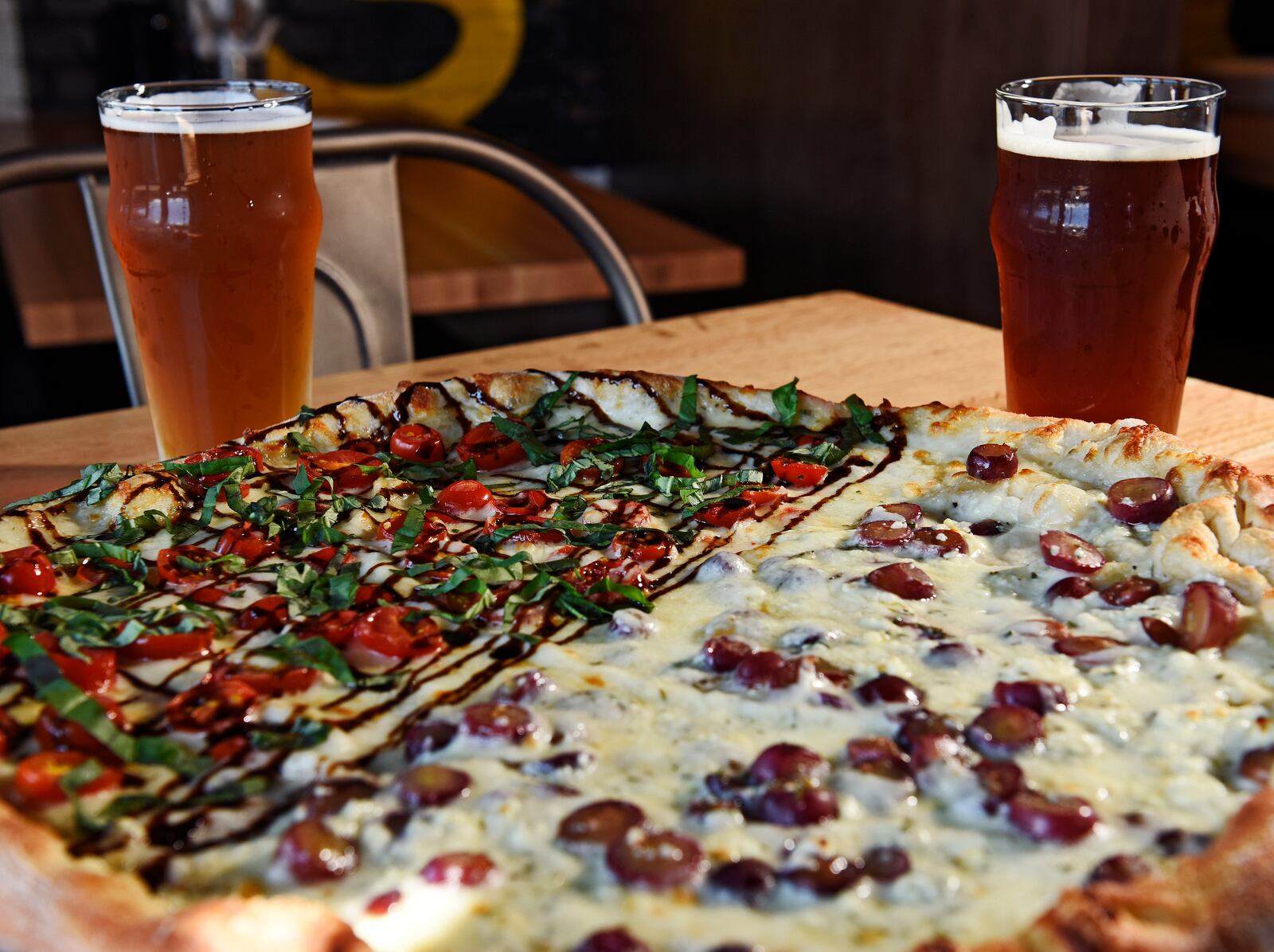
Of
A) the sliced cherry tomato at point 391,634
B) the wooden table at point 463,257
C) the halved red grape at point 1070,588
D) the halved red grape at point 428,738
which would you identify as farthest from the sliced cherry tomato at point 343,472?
the wooden table at point 463,257

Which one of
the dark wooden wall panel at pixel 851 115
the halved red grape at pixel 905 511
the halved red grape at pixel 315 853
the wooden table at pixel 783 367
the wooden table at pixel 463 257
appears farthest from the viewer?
the dark wooden wall panel at pixel 851 115

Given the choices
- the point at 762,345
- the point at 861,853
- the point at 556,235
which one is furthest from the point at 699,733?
the point at 556,235

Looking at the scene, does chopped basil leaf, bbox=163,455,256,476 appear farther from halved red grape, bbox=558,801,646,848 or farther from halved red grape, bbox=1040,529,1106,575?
halved red grape, bbox=1040,529,1106,575

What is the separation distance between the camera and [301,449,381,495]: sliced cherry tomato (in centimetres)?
190

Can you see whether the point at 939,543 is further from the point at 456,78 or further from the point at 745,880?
the point at 456,78

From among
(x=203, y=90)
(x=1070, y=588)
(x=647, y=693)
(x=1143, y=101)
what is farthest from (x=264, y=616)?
(x=1143, y=101)

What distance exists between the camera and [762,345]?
2.86 metres

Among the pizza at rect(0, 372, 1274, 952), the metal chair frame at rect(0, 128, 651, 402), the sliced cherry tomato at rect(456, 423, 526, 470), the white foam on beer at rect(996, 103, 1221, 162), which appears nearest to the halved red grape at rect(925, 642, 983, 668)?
the pizza at rect(0, 372, 1274, 952)

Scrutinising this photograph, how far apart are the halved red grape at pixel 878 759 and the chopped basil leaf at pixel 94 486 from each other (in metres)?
1.07

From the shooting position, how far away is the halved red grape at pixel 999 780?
3.85 ft

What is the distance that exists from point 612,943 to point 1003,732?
0.44 m

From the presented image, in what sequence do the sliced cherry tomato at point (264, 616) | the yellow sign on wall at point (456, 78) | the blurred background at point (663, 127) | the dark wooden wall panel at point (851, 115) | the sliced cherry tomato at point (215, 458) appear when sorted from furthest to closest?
the yellow sign on wall at point (456, 78)
the dark wooden wall panel at point (851, 115)
the blurred background at point (663, 127)
the sliced cherry tomato at point (215, 458)
the sliced cherry tomato at point (264, 616)

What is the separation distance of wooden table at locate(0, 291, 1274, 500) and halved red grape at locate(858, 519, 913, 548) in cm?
78

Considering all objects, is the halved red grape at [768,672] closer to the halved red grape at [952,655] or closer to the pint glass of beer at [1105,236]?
the halved red grape at [952,655]
